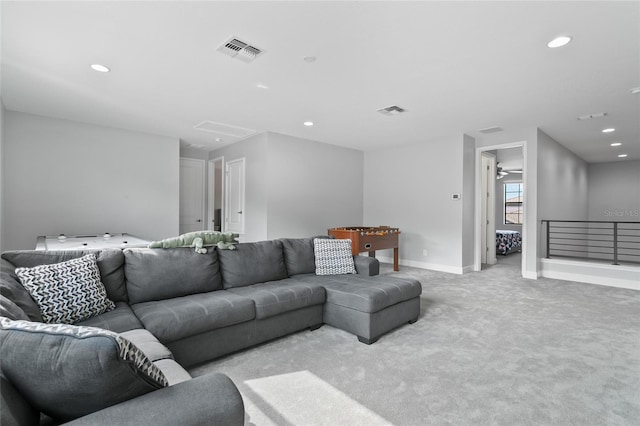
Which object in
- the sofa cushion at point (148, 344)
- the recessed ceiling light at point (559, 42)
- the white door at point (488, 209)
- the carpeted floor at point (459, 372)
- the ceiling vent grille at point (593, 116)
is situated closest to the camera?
the sofa cushion at point (148, 344)

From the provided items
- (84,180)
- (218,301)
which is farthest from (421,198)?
(84,180)

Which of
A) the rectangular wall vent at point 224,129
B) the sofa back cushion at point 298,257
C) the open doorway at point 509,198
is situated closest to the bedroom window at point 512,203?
the open doorway at point 509,198

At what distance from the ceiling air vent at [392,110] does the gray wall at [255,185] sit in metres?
2.20

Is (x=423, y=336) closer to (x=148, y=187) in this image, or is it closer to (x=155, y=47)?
(x=155, y=47)

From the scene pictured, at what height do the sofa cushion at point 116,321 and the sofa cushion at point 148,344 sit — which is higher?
the sofa cushion at point 116,321

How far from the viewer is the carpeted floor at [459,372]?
1.76 metres

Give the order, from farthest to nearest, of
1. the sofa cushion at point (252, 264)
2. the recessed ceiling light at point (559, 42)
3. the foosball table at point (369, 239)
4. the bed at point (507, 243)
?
Answer: 1. the bed at point (507, 243)
2. the foosball table at point (369, 239)
3. the sofa cushion at point (252, 264)
4. the recessed ceiling light at point (559, 42)

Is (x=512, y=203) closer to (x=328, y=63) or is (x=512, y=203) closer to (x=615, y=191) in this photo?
(x=615, y=191)

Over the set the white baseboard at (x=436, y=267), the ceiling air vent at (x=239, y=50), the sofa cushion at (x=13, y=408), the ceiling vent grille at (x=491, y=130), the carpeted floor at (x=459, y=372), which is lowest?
the carpeted floor at (x=459, y=372)

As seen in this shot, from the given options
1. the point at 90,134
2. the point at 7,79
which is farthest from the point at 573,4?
the point at 90,134

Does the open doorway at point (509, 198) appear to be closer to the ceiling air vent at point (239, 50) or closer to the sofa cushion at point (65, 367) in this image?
the ceiling air vent at point (239, 50)

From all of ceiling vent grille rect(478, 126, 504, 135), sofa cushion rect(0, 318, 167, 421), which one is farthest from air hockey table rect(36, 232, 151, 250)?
ceiling vent grille rect(478, 126, 504, 135)

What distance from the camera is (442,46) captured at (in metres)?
2.63

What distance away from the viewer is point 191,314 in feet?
7.22
